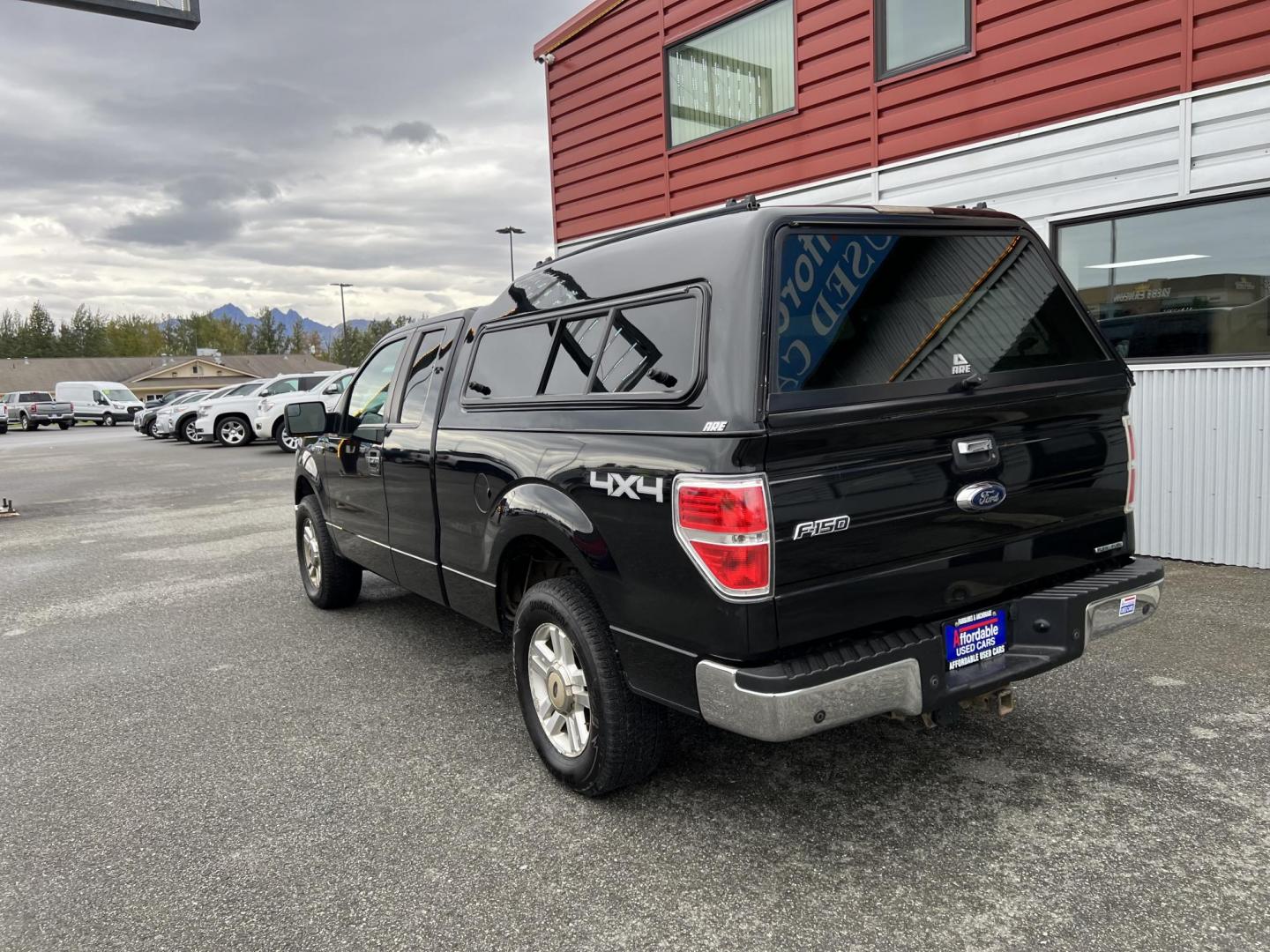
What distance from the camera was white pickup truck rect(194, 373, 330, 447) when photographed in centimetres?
2233

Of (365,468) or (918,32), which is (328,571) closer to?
(365,468)

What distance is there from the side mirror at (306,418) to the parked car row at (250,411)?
1332 cm

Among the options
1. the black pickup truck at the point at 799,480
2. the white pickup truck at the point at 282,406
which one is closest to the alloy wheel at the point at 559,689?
the black pickup truck at the point at 799,480

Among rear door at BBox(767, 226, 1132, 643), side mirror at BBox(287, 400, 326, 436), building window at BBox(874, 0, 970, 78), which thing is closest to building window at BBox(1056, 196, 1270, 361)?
building window at BBox(874, 0, 970, 78)

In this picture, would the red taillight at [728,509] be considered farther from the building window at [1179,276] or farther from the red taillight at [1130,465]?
the building window at [1179,276]

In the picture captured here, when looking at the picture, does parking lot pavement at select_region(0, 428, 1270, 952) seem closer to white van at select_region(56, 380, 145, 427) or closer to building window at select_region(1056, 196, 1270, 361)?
building window at select_region(1056, 196, 1270, 361)

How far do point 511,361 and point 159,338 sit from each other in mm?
133332

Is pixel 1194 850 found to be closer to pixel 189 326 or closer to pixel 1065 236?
pixel 1065 236

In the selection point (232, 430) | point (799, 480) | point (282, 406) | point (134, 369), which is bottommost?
point (232, 430)

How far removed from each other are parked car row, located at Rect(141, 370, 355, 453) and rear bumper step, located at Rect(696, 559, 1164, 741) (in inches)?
665

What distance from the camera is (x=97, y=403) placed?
141 feet

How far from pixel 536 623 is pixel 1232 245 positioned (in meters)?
5.46

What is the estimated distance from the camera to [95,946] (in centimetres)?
254

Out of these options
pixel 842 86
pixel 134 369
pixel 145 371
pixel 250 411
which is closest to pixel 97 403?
pixel 250 411
